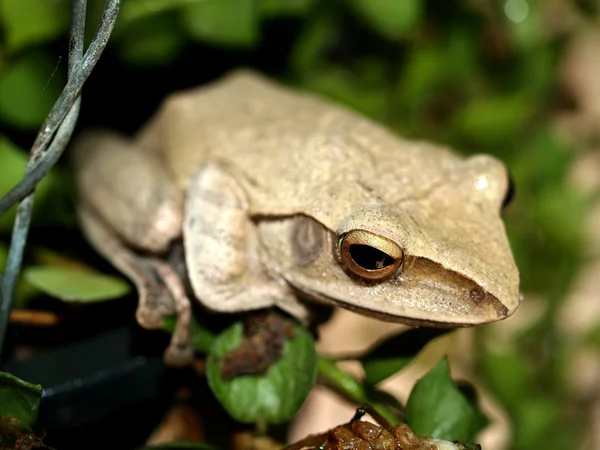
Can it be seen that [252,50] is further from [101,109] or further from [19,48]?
[19,48]

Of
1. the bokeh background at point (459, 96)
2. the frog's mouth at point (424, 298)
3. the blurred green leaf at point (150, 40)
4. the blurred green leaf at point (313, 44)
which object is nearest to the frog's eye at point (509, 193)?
the frog's mouth at point (424, 298)

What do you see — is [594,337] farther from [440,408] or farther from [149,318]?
[149,318]

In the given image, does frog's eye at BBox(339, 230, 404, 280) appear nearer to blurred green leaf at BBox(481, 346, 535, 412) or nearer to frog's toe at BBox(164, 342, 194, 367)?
frog's toe at BBox(164, 342, 194, 367)

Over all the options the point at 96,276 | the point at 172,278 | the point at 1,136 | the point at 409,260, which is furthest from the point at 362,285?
the point at 1,136

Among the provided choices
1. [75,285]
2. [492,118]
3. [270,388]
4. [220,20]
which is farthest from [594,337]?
[75,285]

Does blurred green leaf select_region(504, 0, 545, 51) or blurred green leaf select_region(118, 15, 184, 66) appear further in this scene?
blurred green leaf select_region(504, 0, 545, 51)

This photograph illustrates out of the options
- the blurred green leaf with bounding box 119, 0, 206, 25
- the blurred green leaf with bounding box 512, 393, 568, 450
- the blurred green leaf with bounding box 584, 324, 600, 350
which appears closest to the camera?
the blurred green leaf with bounding box 119, 0, 206, 25

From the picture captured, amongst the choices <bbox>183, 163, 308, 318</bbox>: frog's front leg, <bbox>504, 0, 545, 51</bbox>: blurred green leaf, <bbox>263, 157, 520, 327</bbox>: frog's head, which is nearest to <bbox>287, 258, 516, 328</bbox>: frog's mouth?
<bbox>263, 157, 520, 327</bbox>: frog's head

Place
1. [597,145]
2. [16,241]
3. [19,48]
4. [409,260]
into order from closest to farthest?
[16,241]
[409,260]
[19,48]
[597,145]

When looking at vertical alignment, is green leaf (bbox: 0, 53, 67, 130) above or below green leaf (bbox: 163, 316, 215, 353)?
above
